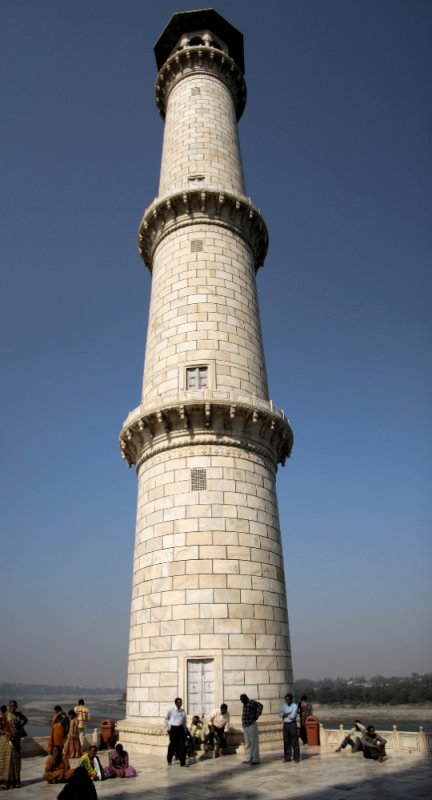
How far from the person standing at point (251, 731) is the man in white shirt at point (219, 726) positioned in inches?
35.5

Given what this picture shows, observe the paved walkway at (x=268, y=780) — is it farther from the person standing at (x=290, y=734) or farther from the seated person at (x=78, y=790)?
the seated person at (x=78, y=790)

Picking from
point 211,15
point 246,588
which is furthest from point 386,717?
point 211,15

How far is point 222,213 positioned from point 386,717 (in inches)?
4177

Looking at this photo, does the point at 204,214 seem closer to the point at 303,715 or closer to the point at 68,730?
the point at 68,730

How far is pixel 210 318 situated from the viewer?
2112 cm

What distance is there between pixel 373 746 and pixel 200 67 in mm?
32033

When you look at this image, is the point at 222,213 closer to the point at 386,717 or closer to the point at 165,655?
the point at 165,655

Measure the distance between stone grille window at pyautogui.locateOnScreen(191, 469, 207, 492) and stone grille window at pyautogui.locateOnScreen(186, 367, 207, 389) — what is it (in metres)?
3.29

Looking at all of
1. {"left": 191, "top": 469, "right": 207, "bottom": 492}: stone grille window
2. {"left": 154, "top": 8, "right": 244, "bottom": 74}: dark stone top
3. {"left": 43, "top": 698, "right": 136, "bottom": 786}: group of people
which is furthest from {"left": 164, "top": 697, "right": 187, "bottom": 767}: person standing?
{"left": 154, "top": 8, "right": 244, "bottom": 74}: dark stone top

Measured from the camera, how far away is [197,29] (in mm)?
32531

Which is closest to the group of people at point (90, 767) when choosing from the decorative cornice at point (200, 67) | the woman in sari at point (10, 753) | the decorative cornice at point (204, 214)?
the woman in sari at point (10, 753)

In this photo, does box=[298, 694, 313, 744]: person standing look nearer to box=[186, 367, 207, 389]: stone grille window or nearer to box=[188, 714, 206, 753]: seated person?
box=[188, 714, 206, 753]: seated person

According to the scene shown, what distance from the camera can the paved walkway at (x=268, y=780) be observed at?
10.3 m

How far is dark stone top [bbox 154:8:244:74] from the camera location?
106 feet
